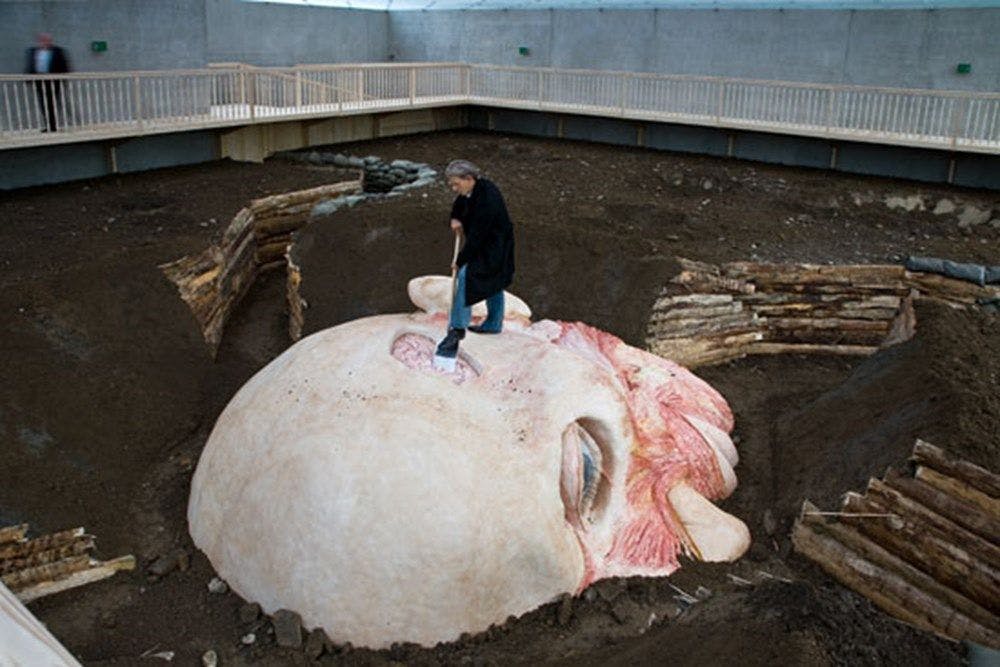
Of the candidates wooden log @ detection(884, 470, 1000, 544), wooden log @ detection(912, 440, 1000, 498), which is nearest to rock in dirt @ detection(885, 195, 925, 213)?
wooden log @ detection(912, 440, 1000, 498)

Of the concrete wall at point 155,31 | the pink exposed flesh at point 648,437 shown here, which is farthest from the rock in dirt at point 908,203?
the concrete wall at point 155,31

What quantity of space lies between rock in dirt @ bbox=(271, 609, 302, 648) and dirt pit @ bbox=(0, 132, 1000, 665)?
0.07m

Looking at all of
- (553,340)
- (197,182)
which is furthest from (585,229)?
(197,182)

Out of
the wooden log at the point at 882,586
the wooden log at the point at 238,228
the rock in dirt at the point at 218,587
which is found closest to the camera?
the wooden log at the point at 882,586

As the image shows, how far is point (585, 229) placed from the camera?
11914mm

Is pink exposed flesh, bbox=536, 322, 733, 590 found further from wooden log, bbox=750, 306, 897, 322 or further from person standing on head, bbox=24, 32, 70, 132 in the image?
person standing on head, bbox=24, 32, 70, 132

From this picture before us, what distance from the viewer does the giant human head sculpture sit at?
571 cm

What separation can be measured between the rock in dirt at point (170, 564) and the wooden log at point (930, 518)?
486 centimetres

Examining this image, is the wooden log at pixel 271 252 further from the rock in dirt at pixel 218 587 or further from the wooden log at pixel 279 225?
the rock in dirt at pixel 218 587

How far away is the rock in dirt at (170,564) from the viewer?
21.7ft

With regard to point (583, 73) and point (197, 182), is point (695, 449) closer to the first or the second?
point (197, 182)

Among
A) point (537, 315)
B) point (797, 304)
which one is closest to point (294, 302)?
point (537, 315)

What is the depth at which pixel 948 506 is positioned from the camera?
19.9 ft

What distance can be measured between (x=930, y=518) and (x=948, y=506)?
15 cm
